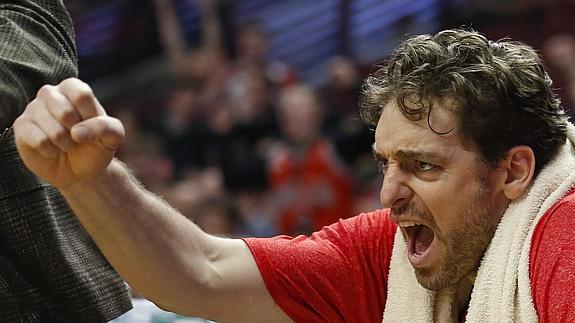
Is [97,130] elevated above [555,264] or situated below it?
above

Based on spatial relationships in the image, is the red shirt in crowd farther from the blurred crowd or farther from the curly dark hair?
the curly dark hair

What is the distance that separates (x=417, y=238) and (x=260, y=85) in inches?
141

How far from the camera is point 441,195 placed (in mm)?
1861

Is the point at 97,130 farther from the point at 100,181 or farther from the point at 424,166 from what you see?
the point at 424,166

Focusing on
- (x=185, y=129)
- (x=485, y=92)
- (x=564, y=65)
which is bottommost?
(x=185, y=129)

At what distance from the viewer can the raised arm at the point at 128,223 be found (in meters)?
1.44

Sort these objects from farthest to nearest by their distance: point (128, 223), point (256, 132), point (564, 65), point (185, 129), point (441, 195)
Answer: point (185, 129) → point (256, 132) → point (564, 65) → point (441, 195) → point (128, 223)

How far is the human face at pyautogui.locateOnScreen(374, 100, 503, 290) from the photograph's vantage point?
1.87 meters

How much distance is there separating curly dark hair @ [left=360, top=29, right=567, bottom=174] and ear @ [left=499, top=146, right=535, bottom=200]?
1 cm

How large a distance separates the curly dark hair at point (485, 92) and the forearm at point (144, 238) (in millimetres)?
440

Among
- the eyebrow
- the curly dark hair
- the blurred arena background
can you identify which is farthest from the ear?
the blurred arena background

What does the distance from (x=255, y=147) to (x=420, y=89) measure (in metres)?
3.33

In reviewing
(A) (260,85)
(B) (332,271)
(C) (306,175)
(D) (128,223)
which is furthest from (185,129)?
(D) (128,223)

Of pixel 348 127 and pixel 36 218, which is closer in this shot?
pixel 36 218
